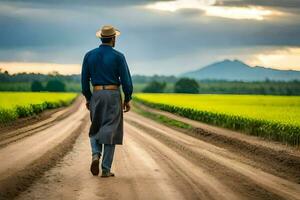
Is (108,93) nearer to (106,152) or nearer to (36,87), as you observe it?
(106,152)

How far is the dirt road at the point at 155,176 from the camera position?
313 inches

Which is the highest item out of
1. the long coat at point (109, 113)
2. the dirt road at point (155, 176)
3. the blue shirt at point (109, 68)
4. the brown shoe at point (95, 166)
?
the blue shirt at point (109, 68)

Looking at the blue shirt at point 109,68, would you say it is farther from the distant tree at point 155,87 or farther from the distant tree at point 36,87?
the distant tree at point 36,87

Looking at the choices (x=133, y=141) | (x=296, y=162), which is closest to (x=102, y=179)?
(x=296, y=162)

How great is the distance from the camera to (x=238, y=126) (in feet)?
80.0

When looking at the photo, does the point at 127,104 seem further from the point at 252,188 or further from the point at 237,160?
the point at 237,160

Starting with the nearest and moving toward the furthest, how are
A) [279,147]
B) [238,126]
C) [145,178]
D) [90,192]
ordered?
1. [90,192]
2. [145,178]
3. [279,147]
4. [238,126]

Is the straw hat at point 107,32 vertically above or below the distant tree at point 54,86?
above

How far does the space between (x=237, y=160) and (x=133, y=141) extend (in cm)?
465

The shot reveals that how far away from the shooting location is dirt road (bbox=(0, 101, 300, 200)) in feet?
26.1

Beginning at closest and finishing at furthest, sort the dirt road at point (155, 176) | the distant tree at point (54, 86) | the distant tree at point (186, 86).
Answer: the dirt road at point (155, 176) < the distant tree at point (186, 86) < the distant tree at point (54, 86)

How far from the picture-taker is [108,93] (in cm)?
984

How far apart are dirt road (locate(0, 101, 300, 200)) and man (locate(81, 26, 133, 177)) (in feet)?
2.00

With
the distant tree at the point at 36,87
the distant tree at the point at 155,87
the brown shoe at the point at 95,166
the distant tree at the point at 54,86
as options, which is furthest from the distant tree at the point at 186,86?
the brown shoe at the point at 95,166
